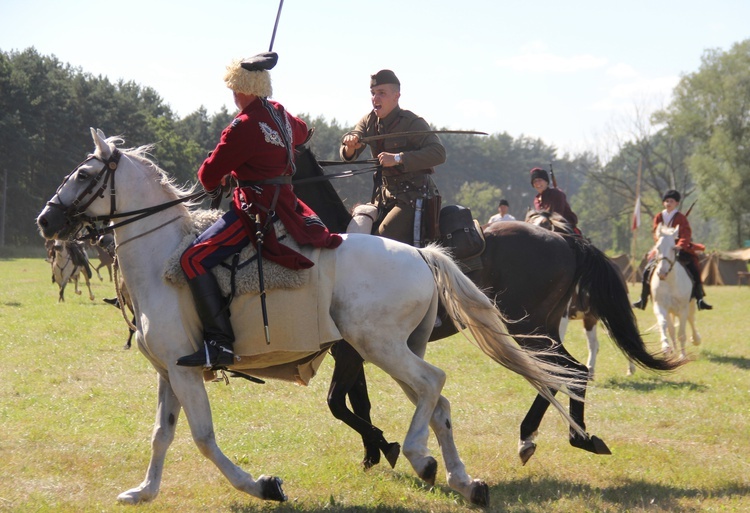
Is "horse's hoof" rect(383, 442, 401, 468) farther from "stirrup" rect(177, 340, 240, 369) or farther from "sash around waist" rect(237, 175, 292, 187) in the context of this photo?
"sash around waist" rect(237, 175, 292, 187)

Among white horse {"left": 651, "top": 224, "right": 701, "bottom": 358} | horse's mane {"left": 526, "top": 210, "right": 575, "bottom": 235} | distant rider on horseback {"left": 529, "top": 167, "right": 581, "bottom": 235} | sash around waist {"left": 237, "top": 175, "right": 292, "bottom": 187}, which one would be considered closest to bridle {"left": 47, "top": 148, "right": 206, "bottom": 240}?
sash around waist {"left": 237, "top": 175, "right": 292, "bottom": 187}

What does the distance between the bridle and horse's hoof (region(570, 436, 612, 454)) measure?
151 inches

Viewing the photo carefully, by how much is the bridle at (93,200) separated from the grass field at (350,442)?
6.33ft

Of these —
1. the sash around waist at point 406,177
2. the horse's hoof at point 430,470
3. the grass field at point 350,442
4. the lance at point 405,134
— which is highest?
the lance at point 405,134

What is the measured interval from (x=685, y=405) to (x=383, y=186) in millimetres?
5212

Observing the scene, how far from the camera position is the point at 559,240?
812 centimetres

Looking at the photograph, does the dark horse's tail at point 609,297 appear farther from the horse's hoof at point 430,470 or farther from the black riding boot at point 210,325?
the black riding boot at point 210,325

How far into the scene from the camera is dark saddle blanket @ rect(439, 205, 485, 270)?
7.50 meters

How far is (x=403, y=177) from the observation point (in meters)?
7.49

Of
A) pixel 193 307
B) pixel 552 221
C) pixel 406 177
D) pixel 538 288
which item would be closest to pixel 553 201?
pixel 552 221

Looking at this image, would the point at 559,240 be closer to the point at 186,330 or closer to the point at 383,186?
the point at 383,186

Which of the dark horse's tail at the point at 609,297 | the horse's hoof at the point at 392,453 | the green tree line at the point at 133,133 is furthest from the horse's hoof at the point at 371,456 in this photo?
→ the green tree line at the point at 133,133

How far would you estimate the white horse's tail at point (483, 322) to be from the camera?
238 inches

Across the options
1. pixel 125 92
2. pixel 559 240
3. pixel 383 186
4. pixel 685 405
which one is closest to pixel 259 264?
pixel 383 186
